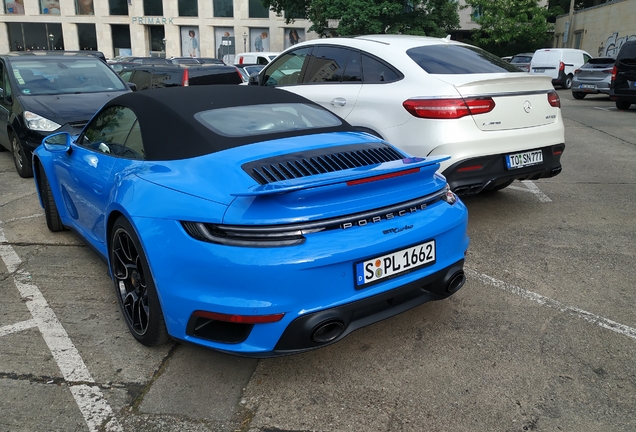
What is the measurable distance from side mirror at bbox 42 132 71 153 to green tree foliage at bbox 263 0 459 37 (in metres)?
25.9

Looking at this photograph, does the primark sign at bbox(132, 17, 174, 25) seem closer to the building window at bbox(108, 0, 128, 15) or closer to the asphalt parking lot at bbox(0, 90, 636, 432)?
the building window at bbox(108, 0, 128, 15)

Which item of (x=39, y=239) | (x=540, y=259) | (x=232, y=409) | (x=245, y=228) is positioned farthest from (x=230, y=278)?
(x=39, y=239)

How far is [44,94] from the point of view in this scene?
7535 mm

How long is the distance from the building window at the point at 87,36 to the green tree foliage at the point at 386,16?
30025 mm

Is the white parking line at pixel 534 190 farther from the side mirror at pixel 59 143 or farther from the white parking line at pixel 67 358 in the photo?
the white parking line at pixel 67 358

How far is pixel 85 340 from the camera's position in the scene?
3.17 metres

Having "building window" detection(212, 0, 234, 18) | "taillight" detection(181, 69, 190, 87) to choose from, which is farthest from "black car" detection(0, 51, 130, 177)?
"building window" detection(212, 0, 234, 18)

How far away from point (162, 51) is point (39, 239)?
170 ft

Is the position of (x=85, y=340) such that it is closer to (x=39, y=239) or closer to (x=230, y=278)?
(x=230, y=278)

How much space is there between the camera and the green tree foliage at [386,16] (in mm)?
28234

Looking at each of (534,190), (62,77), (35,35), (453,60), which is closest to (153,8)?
(35,35)

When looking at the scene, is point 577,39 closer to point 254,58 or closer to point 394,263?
point 254,58

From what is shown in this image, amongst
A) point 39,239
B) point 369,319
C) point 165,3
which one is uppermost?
point 165,3

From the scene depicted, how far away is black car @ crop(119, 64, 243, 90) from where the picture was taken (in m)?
11.4
